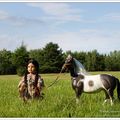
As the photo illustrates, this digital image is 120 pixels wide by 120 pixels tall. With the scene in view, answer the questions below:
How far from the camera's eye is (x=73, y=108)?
18562mm

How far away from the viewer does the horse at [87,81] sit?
18547mm

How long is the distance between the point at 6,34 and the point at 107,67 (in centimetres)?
122

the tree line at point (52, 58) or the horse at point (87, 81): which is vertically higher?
the tree line at point (52, 58)

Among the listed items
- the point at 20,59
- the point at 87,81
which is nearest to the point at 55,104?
the point at 87,81

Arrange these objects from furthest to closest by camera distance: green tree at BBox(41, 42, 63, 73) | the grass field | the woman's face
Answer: the woman's face
green tree at BBox(41, 42, 63, 73)
the grass field

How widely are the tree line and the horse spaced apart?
92 mm

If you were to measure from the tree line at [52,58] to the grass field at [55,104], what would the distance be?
4.0 inches

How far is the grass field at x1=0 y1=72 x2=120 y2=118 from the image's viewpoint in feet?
60.5

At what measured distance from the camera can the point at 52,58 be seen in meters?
18.7

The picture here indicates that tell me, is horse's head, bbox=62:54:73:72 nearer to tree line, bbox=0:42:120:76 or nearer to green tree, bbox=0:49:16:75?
tree line, bbox=0:42:120:76

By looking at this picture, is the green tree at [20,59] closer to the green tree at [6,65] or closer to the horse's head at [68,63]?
the green tree at [6,65]

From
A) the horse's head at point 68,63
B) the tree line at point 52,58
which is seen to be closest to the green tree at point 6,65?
the tree line at point 52,58

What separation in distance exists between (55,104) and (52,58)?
0.53 meters

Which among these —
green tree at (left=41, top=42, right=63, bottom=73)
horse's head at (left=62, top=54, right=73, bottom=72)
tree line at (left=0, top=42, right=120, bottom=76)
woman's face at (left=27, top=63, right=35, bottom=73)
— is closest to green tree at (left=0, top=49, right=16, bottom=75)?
tree line at (left=0, top=42, right=120, bottom=76)
